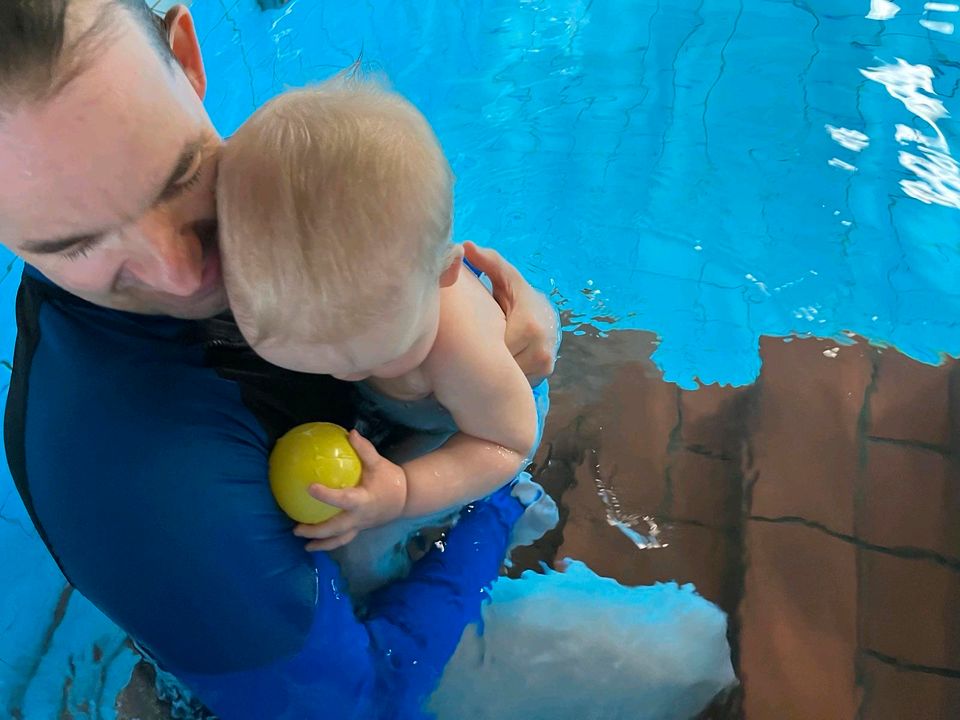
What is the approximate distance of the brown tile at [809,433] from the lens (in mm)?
2037

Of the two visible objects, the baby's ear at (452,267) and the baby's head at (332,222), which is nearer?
the baby's head at (332,222)

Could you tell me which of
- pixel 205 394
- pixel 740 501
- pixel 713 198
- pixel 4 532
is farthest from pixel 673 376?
pixel 4 532

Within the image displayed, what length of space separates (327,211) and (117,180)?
0.24 meters

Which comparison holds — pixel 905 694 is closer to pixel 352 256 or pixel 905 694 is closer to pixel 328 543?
pixel 328 543

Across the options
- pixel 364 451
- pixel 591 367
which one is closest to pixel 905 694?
pixel 591 367

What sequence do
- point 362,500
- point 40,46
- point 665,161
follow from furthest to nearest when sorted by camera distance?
point 665,161 → point 362,500 → point 40,46

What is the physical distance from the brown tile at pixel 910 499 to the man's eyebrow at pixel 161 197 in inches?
64.7

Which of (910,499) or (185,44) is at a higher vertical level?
(185,44)

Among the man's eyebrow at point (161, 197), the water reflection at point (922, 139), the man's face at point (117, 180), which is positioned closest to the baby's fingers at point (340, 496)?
the man's face at point (117, 180)

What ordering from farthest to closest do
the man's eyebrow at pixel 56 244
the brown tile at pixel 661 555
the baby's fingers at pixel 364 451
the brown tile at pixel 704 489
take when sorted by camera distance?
the brown tile at pixel 704 489
the brown tile at pixel 661 555
the baby's fingers at pixel 364 451
the man's eyebrow at pixel 56 244

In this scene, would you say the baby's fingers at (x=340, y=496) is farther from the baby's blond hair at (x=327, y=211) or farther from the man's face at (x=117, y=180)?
the man's face at (x=117, y=180)

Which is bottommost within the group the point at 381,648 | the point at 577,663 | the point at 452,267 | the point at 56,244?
the point at 577,663

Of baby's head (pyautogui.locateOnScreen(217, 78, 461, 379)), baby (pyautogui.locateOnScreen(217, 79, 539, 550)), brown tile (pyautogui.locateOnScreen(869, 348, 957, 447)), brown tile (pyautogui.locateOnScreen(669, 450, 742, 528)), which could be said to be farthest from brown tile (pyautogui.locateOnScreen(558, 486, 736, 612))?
baby's head (pyautogui.locateOnScreen(217, 78, 461, 379))

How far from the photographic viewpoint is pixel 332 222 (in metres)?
1.09
